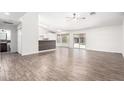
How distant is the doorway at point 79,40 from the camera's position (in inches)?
→ 483

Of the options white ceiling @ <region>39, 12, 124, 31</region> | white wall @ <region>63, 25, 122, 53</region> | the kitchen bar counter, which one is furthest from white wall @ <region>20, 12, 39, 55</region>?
white wall @ <region>63, 25, 122, 53</region>

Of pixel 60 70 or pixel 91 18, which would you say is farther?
pixel 91 18

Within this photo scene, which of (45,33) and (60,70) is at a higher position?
(45,33)

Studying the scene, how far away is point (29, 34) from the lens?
23.9ft

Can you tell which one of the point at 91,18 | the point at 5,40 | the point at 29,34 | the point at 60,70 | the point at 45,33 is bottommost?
the point at 60,70

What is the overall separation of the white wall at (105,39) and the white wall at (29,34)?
6.11 meters

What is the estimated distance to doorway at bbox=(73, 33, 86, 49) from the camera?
40.2ft

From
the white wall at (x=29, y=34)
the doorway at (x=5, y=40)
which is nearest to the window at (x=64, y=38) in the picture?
the white wall at (x=29, y=34)

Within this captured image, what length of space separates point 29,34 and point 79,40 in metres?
7.12

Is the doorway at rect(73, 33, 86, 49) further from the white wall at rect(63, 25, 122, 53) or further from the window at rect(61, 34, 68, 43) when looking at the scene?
the window at rect(61, 34, 68, 43)

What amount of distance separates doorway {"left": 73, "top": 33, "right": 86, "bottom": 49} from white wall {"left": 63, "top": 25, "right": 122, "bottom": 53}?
28.5 inches

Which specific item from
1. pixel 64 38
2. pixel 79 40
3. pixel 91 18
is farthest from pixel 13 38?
pixel 64 38

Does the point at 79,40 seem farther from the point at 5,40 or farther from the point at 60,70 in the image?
the point at 60,70
